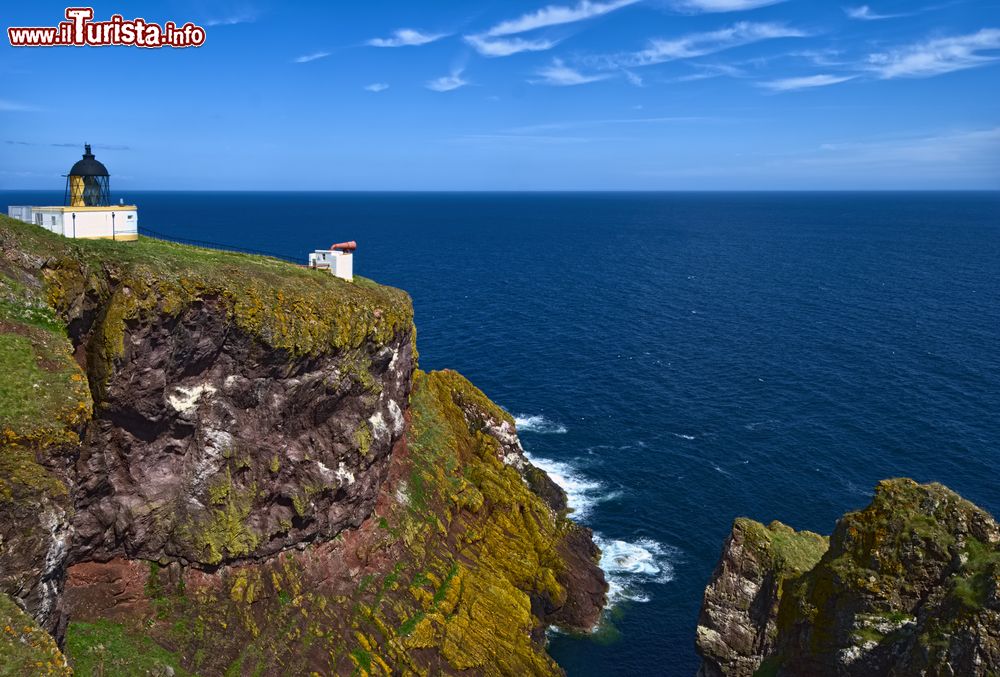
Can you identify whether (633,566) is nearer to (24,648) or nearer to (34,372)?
(34,372)

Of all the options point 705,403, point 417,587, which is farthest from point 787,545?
point 705,403

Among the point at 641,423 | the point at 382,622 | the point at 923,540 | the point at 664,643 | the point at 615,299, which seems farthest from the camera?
the point at 615,299

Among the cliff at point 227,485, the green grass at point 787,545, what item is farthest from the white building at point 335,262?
the green grass at point 787,545

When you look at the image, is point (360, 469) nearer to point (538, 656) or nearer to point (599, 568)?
point (538, 656)

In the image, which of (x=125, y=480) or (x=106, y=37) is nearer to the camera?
(x=125, y=480)

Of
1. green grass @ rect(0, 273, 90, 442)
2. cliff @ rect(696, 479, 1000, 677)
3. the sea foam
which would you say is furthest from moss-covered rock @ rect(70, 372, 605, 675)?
cliff @ rect(696, 479, 1000, 677)

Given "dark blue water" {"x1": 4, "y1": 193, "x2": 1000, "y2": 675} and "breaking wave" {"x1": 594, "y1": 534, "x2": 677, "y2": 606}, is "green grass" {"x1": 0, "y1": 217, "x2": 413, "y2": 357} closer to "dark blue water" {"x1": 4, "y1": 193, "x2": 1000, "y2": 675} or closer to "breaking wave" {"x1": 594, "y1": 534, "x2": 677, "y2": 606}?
"breaking wave" {"x1": 594, "y1": 534, "x2": 677, "y2": 606}

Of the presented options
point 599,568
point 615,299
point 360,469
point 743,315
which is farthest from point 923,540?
point 615,299
